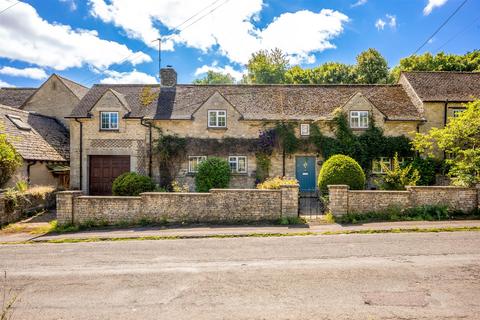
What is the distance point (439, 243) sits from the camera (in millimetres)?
8758

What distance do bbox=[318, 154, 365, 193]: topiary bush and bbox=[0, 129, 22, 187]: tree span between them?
17.9 meters

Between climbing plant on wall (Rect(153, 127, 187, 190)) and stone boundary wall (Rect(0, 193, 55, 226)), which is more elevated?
climbing plant on wall (Rect(153, 127, 187, 190))

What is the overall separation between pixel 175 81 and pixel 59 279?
1960 cm

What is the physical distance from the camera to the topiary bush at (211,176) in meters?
17.0

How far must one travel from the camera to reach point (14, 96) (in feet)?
96.7

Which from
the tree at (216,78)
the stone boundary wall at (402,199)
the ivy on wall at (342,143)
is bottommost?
the stone boundary wall at (402,199)

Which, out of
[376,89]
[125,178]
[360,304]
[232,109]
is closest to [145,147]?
[125,178]

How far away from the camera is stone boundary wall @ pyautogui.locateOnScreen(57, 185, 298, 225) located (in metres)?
12.3

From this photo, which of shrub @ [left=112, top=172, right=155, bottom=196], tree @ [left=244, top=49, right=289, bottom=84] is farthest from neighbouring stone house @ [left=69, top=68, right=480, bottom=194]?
tree @ [left=244, top=49, right=289, bottom=84]

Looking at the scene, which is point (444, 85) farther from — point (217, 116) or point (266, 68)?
point (266, 68)

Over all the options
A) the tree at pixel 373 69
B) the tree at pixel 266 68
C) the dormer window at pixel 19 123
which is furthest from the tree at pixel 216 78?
the dormer window at pixel 19 123

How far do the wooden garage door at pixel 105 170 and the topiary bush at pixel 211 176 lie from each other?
6513 millimetres

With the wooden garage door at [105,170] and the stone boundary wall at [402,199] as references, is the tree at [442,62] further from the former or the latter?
the wooden garage door at [105,170]

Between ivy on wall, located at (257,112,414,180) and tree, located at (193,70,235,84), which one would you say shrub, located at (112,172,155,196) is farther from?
tree, located at (193,70,235,84)
